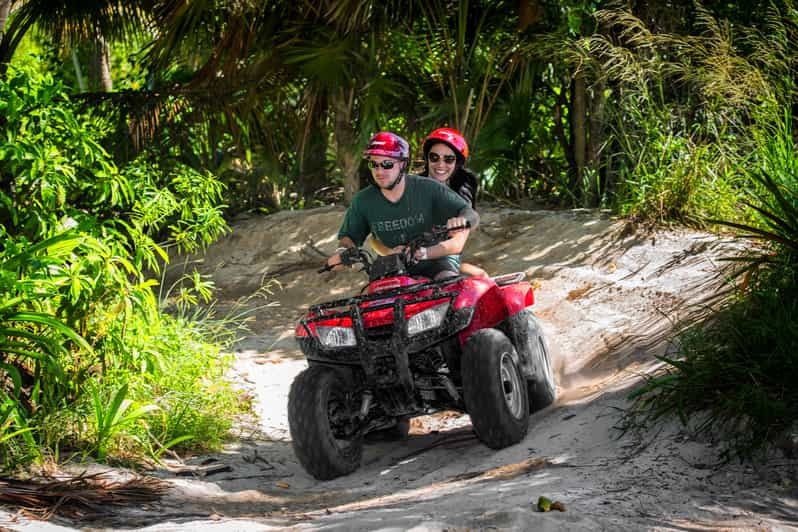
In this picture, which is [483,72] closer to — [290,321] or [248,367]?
[290,321]

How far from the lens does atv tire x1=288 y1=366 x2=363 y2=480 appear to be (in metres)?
4.94

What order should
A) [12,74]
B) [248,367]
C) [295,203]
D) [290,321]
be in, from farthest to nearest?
1. [295,203]
2. [290,321]
3. [248,367]
4. [12,74]

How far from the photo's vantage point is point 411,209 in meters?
5.57

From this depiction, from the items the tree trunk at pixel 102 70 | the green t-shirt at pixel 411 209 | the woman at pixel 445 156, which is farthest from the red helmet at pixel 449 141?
the tree trunk at pixel 102 70

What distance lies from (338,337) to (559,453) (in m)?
1.31

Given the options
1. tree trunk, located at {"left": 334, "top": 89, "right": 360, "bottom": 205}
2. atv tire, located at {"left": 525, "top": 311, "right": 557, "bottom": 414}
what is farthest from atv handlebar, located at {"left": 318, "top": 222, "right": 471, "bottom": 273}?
tree trunk, located at {"left": 334, "top": 89, "right": 360, "bottom": 205}

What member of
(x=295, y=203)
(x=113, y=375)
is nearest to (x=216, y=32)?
(x=295, y=203)

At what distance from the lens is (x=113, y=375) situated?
5.39m

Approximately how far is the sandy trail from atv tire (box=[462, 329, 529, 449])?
0.12m

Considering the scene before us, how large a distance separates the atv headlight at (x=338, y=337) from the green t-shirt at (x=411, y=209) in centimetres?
85

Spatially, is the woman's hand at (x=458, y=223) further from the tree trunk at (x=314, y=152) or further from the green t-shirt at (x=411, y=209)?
the tree trunk at (x=314, y=152)

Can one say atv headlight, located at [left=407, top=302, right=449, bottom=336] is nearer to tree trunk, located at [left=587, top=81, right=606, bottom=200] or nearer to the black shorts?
the black shorts

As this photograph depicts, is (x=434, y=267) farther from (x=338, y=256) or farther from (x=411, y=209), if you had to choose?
(x=338, y=256)

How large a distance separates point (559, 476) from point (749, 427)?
892 millimetres
